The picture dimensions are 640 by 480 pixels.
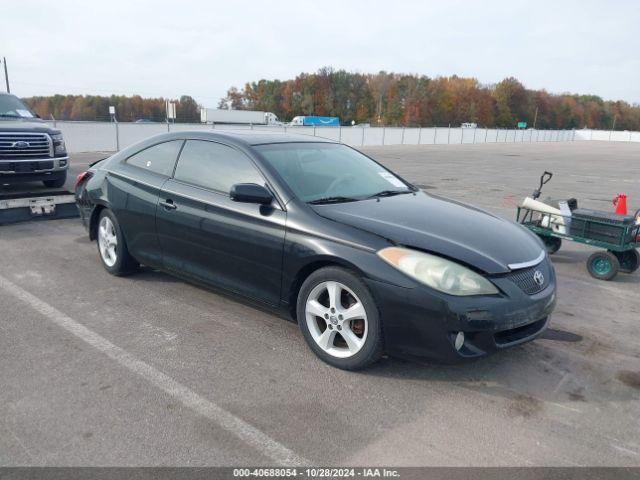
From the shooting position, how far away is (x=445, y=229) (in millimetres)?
3646

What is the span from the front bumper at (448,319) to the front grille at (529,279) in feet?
0.18

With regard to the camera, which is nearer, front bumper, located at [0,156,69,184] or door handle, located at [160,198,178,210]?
door handle, located at [160,198,178,210]

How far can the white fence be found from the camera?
22.7m

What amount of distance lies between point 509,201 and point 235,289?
938 cm

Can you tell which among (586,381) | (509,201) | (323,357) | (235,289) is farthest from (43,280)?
(509,201)

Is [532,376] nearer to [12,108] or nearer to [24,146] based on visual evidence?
[24,146]

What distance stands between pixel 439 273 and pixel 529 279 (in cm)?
71

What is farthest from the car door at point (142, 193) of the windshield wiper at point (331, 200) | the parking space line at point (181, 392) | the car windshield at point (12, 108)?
the car windshield at point (12, 108)

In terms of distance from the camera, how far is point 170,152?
189 inches

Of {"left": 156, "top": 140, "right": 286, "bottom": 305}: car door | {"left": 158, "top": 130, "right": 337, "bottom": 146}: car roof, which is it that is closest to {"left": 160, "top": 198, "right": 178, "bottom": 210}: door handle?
{"left": 156, "top": 140, "right": 286, "bottom": 305}: car door

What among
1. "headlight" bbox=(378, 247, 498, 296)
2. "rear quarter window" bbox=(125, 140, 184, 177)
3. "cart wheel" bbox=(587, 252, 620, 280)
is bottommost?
"cart wheel" bbox=(587, 252, 620, 280)

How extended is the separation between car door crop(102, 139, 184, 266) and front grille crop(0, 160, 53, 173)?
463 cm

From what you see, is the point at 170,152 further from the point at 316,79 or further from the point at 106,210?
the point at 316,79

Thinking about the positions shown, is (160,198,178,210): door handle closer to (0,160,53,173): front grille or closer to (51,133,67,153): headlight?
(0,160,53,173): front grille
